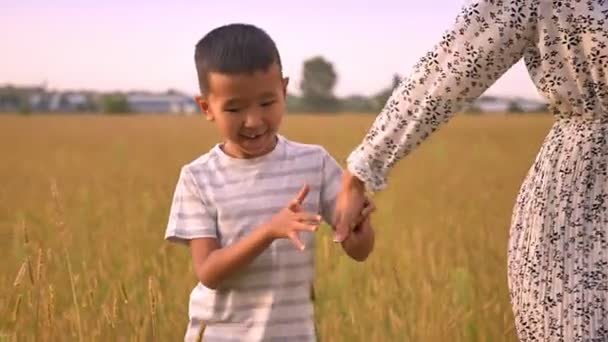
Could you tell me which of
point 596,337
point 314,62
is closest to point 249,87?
point 596,337

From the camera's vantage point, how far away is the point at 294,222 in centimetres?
158

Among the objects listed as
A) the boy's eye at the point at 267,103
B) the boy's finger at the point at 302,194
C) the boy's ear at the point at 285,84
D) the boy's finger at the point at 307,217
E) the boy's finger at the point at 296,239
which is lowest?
the boy's finger at the point at 296,239

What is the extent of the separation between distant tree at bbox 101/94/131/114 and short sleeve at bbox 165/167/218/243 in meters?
47.5

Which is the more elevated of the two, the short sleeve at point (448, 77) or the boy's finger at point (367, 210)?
the short sleeve at point (448, 77)

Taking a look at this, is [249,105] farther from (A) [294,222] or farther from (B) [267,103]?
(A) [294,222]

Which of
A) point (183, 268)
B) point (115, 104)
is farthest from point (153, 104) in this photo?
point (183, 268)

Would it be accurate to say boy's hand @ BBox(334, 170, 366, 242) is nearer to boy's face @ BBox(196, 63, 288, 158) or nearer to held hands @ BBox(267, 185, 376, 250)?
held hands @ BBox(267, 185, 376, 250)

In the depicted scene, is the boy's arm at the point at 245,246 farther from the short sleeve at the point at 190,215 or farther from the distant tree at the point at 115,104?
the distant tree at the point at 115,104

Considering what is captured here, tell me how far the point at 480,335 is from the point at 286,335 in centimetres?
116

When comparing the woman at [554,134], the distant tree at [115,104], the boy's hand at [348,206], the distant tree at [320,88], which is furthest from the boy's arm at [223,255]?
the distant tree at [115,104]

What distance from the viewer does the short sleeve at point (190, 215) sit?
1.78 metres

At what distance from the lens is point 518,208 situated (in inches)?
58.3

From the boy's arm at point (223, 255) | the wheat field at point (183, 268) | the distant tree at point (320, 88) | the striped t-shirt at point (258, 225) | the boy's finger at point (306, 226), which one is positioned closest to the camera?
the boy's finger at point (306, 226)

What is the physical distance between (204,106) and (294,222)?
36 cm
